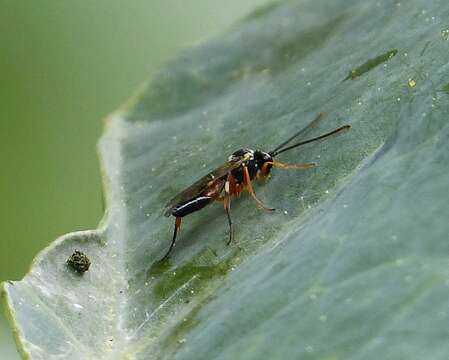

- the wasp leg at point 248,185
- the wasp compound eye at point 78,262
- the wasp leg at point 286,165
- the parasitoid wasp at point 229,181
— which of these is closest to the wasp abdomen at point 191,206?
the parasitoid wasp at point 229,181

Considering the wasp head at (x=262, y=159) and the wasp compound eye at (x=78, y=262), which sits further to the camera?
the wasp head at (x=262, y=159)

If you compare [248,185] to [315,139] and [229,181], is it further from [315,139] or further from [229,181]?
[315,139]

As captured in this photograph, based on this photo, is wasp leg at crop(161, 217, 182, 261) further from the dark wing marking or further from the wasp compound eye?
the wasp compound eye

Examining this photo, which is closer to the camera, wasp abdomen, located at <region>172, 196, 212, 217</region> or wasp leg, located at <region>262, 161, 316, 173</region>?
wasp leg, located at <region>262, 161, 316, 173</region>

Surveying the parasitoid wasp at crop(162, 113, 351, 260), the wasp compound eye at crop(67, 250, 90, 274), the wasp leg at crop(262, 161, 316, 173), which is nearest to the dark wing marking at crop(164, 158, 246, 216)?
the parasitoid wasp at crop(162, 113, 351, 260)

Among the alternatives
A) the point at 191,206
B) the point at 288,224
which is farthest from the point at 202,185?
the point at 288,224

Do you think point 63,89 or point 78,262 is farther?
point 63,89

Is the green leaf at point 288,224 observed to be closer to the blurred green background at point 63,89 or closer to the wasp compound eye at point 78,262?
the wasp compound eye at point 78,262
